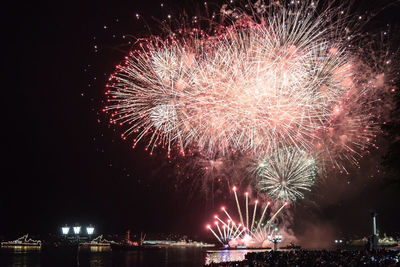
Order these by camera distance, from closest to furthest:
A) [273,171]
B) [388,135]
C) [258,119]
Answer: [388,135] < [258,119] < [273,171]

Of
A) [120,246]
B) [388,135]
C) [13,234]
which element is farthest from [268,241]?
[13,234]

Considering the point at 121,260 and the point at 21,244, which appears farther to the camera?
the point at 21,244

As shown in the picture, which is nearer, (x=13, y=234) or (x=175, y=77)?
(x=175, y=77)

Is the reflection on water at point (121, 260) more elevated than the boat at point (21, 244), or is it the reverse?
the reflection on water at point (121, 260)

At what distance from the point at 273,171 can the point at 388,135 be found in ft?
52.1

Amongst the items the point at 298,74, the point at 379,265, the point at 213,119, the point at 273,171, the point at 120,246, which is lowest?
the point at 120,246

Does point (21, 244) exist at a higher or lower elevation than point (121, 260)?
lower

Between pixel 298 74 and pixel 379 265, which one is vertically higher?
pixel 298 74

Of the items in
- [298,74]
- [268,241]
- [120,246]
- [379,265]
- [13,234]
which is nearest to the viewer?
[379,265]

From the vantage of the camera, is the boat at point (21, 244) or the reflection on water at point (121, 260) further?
the boat at point (21, 244)

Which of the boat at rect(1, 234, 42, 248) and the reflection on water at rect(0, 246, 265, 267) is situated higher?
the reflection on water at rect(0, 246, 265, 267)

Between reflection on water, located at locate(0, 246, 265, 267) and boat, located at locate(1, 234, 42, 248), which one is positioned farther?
boat, located at locate(1, 234, 42, 248)

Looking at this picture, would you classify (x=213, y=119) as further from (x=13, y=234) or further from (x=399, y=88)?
(x=13, y=234)

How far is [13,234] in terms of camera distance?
10412cm
